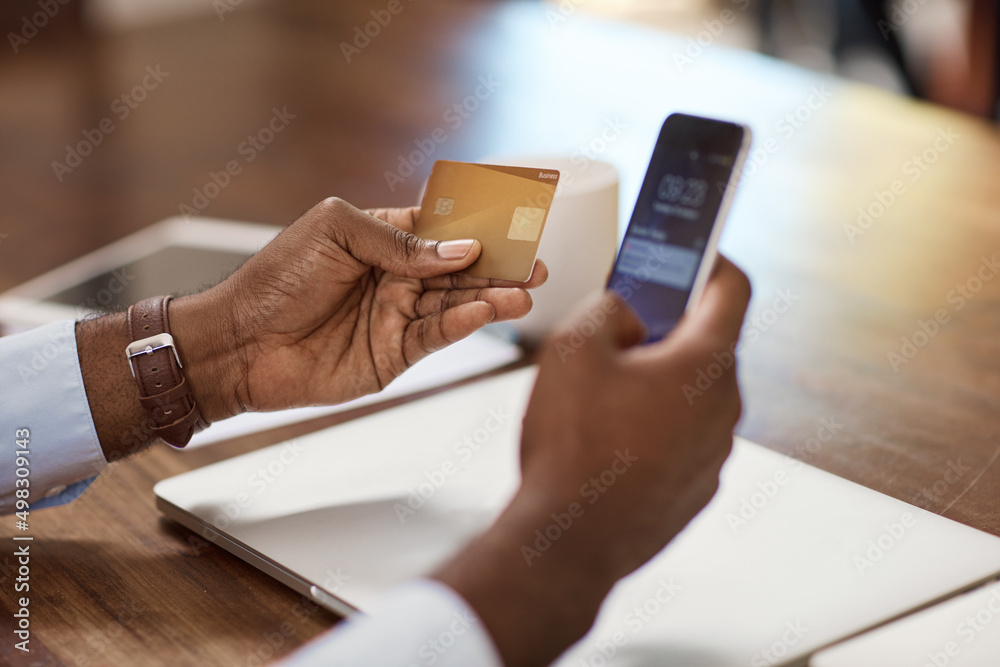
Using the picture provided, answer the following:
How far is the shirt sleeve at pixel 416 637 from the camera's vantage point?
47 cm

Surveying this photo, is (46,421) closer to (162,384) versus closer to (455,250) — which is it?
(162,384)

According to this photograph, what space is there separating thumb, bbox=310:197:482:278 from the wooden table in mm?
189

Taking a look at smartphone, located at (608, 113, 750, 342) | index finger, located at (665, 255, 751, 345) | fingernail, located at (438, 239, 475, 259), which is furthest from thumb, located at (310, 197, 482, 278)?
index finger, located at (665, 255, 751, 345)

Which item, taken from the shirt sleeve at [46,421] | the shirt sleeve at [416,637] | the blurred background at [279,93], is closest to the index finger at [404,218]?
the shirt sleeve at [46,421]

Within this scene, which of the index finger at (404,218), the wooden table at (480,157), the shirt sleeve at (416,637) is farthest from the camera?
the index finger at (404,218)

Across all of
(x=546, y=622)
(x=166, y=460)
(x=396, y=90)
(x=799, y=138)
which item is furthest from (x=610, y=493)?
(x=396, y=90)

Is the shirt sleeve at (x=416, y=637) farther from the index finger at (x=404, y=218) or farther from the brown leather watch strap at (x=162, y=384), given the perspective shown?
the index finger at (x=404, y=218)

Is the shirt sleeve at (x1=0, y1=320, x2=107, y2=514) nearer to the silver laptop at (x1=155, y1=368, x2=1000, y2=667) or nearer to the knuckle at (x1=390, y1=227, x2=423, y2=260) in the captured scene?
the silver laptop at (x1=155, y1=368, x2=1000, y2=667)

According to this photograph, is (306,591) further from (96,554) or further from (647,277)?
(647,277)

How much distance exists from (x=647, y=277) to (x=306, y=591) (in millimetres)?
320

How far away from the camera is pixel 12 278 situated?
47.1 inches

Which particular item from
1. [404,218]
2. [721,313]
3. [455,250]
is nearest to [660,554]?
[721,313]

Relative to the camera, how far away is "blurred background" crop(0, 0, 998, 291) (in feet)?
4.76

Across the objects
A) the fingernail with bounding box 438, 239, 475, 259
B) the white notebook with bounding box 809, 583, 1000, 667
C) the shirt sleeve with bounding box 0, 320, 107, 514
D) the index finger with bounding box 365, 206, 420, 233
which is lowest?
the white notebook with bounding box 809, 583, 1000, 667
